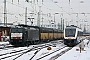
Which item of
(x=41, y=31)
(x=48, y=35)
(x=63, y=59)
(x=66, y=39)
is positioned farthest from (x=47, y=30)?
(x=63, y=59)

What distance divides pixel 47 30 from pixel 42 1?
17946 millimetres

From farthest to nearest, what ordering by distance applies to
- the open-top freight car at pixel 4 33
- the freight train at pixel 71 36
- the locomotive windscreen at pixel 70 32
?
1. the open-top freight car at pixel 4 33
2. the locomotive windscreen at pixel 70 32
3. the freight train at pixel 71 36

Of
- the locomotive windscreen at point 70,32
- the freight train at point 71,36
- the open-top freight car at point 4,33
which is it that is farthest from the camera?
the open-top freight car at point 4,33

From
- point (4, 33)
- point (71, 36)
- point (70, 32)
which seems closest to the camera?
point (71, 36)

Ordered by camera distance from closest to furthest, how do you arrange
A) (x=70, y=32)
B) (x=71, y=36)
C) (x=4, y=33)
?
1. (x=71, y=36)
2. (x=70, y=32)
3. (x=4, y=33)

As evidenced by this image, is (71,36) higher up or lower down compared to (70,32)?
lower down

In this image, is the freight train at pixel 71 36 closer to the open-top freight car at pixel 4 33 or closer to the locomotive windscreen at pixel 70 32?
the locomotive windscreen at pixel 70 32

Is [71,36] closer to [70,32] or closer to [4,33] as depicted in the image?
[70,32]

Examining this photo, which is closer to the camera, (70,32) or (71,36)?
(71,36)

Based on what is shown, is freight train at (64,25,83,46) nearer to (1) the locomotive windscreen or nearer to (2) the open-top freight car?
(1) the locomotive windscreen

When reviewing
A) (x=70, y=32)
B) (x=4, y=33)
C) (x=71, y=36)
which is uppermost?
(x=70, y=32)

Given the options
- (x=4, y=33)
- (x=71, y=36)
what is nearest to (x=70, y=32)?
(x=71, y=36)

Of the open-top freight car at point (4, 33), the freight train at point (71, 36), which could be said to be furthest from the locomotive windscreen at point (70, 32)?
the open-top freight car at point (4, 33)

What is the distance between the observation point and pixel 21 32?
3469cm
